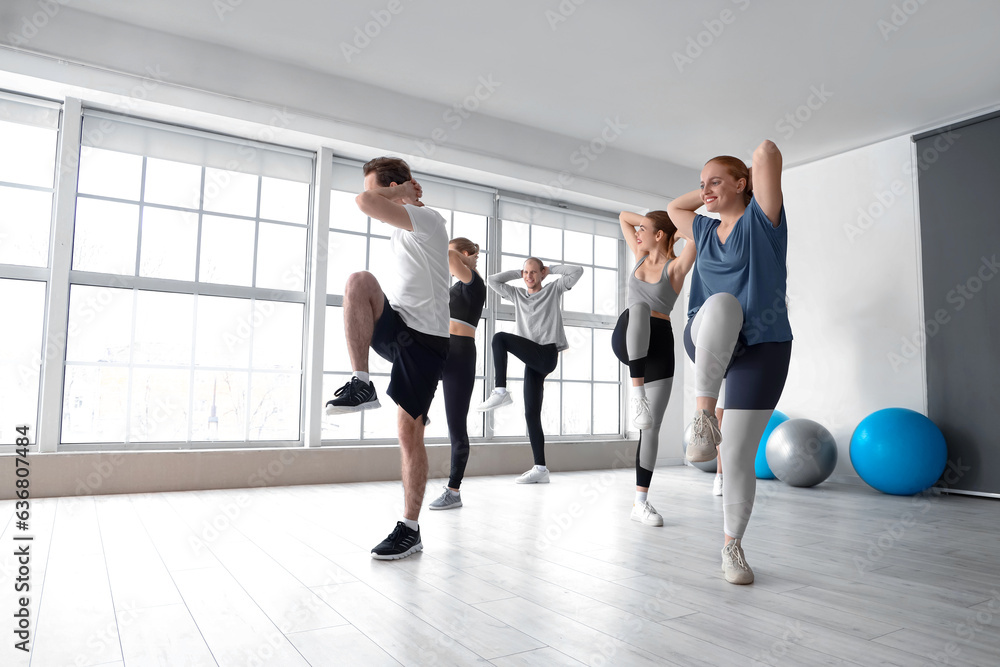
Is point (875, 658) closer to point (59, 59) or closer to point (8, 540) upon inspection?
point (8, 540)

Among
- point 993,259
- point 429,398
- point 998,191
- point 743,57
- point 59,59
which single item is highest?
point 743,57

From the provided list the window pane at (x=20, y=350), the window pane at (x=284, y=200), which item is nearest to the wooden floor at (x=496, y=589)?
the window pane at (x=20, y=350)

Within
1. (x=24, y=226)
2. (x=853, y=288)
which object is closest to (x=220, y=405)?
(x=24, y=226)

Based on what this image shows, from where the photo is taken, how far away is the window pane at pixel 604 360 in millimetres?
6770

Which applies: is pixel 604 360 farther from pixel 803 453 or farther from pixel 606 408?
pixel 803 453

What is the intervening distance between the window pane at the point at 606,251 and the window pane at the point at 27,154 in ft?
15.6

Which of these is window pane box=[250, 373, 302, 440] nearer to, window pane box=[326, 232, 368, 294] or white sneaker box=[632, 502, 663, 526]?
window pane box=[326, 232, 368, 294]

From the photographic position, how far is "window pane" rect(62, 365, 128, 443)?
436 centimetres

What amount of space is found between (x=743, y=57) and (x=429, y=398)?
11.2ft

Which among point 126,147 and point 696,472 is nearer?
point 126,147

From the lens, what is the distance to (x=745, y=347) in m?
2.18

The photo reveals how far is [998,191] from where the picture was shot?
4555 millimetres

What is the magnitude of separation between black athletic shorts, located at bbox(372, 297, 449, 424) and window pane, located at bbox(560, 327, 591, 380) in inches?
164

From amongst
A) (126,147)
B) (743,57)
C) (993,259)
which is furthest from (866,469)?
(126,147)
